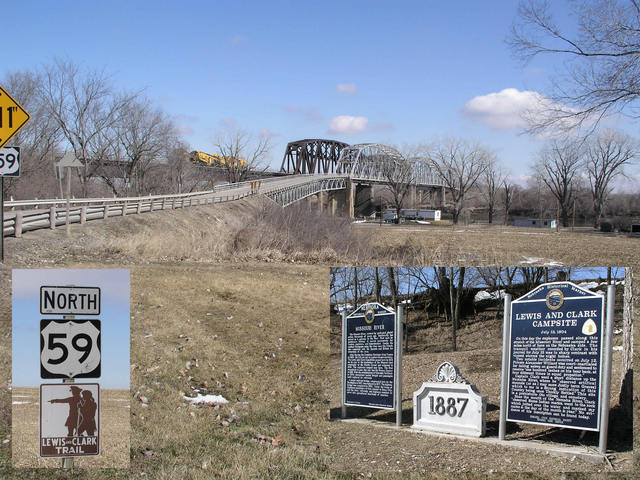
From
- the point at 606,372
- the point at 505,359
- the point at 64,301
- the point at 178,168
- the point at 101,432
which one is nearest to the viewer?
the point at 606,372

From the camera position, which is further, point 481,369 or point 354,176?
point 354,176

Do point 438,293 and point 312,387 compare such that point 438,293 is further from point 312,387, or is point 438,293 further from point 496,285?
point 312,387

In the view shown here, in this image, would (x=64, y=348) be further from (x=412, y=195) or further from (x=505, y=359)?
(x=412, y=195)

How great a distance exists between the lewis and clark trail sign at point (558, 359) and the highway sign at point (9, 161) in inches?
308

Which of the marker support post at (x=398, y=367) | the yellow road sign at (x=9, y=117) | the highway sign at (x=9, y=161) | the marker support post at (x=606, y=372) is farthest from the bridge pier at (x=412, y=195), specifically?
the marker support post at (x=606, y=372)

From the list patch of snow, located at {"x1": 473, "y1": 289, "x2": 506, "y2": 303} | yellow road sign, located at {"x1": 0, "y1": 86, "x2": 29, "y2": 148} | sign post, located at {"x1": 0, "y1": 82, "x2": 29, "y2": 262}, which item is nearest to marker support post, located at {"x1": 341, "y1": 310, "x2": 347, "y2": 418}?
patch of snow, located at {"x1": 473, "y1": 289, "x2": 506, "y2": 303}

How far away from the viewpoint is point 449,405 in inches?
228

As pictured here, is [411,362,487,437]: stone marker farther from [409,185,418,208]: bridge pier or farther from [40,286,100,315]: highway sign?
[409,185,418,208]: bridge pier

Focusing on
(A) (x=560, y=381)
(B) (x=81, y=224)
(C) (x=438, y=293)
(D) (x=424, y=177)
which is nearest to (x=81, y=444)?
(C) (x=438, y=293)

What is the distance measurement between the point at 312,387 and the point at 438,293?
1.82 metres

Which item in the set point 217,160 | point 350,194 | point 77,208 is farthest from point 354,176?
point 77,208

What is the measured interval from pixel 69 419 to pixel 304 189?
201ft

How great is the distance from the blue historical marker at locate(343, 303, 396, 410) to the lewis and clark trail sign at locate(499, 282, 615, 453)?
1.23m

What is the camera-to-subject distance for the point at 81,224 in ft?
61.3
